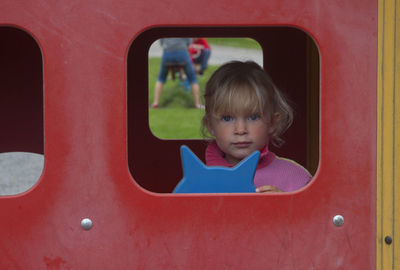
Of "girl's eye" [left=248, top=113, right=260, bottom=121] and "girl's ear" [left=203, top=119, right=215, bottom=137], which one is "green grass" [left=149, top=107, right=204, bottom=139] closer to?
"girl's ear" [left=203, top=119, right=215, bottom=137]

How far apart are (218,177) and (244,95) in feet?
1.38

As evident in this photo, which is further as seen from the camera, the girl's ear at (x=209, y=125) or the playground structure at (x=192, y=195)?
the girl's ear at (x=209, y=125)

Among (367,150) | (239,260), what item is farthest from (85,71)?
(367,150)

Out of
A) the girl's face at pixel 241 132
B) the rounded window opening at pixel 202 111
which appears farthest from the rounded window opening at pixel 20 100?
the girl's face at pixel 241 132

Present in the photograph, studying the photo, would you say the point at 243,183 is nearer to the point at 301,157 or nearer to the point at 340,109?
the point at 340,109

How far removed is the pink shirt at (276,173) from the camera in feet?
5.93

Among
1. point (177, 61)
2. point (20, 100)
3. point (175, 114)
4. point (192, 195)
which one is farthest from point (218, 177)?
point (175, 114)

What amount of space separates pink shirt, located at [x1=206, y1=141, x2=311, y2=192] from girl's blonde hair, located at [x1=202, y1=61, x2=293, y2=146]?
87 millimetres

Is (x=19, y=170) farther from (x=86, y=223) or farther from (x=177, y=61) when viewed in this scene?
(x=177, y=61)

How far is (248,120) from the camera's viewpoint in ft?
5.83

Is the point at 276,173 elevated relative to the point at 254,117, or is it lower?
lower

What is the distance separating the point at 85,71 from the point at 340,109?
585 millimetres

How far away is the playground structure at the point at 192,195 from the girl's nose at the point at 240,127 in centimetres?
38
